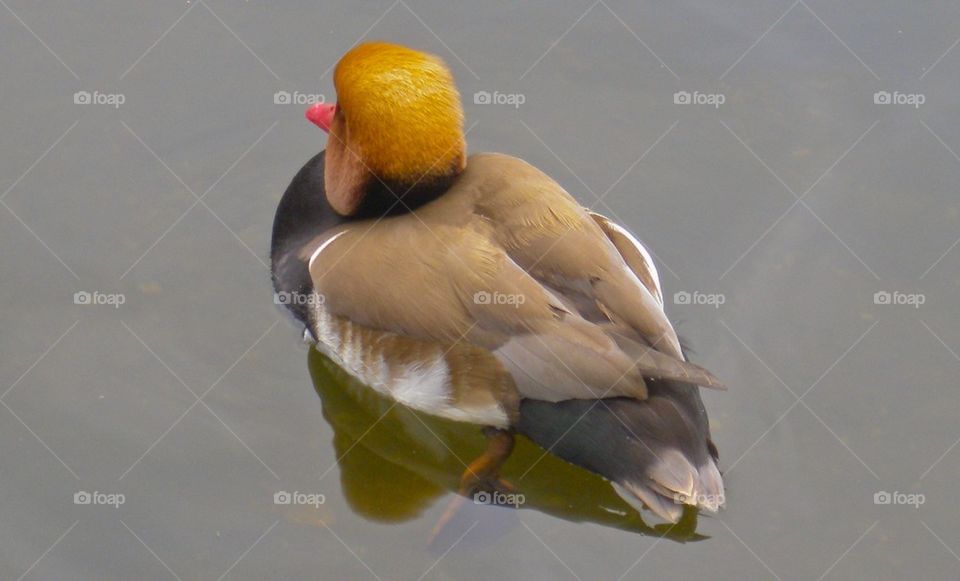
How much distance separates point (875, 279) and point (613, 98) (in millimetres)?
1763

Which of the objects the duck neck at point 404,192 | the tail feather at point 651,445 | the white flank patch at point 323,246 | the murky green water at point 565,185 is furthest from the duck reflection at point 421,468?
the duck neck at point 404,192

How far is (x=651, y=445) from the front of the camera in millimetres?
5363

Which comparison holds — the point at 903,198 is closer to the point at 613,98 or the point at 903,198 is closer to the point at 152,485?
the point at 613,98

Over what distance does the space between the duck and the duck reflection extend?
0.11 meters

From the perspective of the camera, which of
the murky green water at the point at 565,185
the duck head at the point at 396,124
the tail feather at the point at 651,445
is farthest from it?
the murky green water at the point at 565,185

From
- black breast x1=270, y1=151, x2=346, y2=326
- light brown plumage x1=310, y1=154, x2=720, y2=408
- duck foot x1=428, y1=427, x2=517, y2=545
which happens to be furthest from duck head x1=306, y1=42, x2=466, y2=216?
duck foot x1=428, y1=427, x2=517, y2=545

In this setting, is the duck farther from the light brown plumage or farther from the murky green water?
the murky green water

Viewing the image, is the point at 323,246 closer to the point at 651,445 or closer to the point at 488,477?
the point at 488,477

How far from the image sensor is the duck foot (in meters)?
5.95

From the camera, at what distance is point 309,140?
286 inches

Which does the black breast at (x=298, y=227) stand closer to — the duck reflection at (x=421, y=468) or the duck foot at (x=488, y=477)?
the duck reflection at (x=421, y=468)

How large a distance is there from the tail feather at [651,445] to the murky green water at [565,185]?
45 centimetres

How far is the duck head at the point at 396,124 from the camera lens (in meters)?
5.62

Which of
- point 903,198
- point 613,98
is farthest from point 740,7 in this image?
point 903,198
